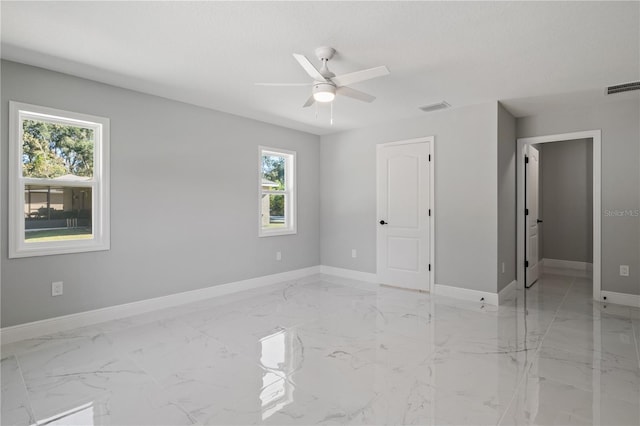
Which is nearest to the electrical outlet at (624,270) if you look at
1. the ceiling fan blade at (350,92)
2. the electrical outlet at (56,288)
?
the ceiling fan blade at (350,92)

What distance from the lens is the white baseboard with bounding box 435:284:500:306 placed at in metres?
4.19

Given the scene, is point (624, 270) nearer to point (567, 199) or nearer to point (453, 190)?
point (453, 190)

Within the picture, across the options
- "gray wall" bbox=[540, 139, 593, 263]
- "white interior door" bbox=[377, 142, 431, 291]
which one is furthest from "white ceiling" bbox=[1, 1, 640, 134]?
"gray wall" bbox=[540, 139, 593, 263]

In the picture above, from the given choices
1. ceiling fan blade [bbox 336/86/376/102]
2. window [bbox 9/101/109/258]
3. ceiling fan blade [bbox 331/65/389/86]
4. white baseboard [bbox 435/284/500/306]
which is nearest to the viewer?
ceiling fan blade [bbox 331/65/389/86]

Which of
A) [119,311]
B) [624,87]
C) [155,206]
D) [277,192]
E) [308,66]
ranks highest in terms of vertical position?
[624,87]

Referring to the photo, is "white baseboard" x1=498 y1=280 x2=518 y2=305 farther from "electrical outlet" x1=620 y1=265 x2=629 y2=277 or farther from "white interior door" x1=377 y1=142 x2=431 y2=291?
"electrical outlet" x1=620 y1=265 x2=629 y2=277

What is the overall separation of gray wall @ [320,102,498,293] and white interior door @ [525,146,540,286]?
3.93ft

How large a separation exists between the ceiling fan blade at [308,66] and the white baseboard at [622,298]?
4475 mm

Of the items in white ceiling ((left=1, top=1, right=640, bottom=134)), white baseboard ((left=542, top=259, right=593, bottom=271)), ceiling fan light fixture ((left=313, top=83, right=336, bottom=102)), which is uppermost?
white ceiling ((left=1, top=1, right=640, bottom=134))

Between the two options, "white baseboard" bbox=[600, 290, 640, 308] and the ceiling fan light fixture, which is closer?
the ceiling fan light fixture

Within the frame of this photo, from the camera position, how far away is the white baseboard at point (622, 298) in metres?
4.05

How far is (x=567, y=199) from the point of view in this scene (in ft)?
20.2

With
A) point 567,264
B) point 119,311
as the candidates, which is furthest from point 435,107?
point 119,311

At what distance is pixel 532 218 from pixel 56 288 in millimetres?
6261
